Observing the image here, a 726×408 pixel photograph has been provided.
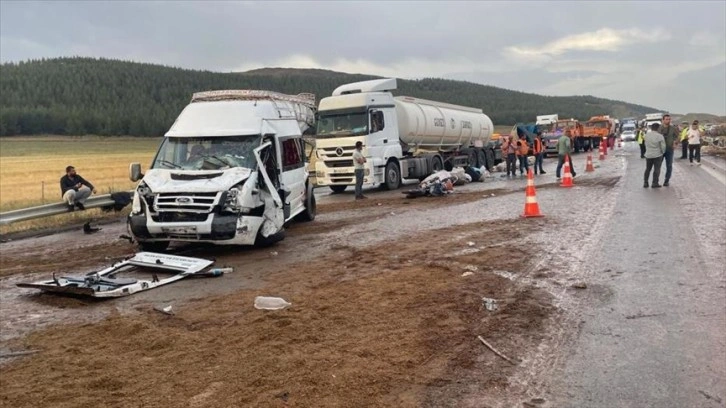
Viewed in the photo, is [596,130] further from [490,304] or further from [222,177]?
[490,304]

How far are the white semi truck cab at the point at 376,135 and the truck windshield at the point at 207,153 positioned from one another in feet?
31.6

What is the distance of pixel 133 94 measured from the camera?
381 ft

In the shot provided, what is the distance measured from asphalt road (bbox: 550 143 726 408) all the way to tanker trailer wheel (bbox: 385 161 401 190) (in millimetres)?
11080

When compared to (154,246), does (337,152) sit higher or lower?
higher

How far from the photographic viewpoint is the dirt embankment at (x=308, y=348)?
3932 mm

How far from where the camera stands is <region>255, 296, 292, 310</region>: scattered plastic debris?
604cm

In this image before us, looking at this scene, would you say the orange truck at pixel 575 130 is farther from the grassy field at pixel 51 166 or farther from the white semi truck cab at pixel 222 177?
the white semi truck cab at pixel 222 177

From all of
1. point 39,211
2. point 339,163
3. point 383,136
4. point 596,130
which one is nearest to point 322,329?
point 39,211

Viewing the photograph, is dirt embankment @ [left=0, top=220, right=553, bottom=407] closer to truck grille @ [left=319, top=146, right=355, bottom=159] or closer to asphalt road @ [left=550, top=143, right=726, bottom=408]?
asphalt road @ [left=550, top=143, right=726, bottom=408]

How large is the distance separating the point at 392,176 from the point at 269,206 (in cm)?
1170

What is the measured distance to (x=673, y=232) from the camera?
30.1 feet

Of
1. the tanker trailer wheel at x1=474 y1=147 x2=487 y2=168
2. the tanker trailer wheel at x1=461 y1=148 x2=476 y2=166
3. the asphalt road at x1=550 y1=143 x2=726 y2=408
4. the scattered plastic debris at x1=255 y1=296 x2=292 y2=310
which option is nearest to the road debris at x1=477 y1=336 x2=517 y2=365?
the asphalt road at x1=550 y1=143 x2=726 y2=408

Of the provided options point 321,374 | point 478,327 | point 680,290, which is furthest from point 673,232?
point 321,374

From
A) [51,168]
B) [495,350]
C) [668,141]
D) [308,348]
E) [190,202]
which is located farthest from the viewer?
[51,168]
